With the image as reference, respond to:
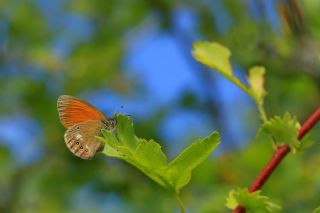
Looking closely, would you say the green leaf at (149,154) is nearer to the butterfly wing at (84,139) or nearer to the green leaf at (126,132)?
the green leaf at (126,132)

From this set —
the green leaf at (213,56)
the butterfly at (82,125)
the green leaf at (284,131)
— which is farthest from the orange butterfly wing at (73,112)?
the green leaf at (284,131)

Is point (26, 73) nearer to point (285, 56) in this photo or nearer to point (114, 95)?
point (114, 95)

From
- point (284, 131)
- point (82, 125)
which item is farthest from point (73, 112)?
point (284, 131)

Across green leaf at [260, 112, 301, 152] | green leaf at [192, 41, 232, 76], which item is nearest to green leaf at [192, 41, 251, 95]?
green leaf at [192, 41, 232, 76]

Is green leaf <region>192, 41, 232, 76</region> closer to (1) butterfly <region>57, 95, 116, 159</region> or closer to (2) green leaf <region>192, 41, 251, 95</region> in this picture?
(2) green leaf <region>192, 41, 251, 95</region>

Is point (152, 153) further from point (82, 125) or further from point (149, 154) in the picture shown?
point (82, 125)

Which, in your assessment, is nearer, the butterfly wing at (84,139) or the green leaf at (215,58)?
the butterfly wing at (84,139)
